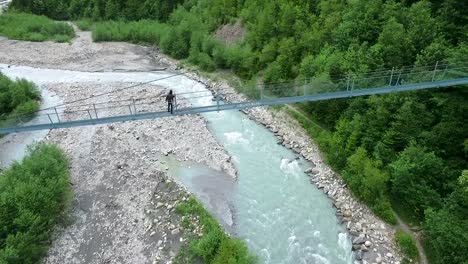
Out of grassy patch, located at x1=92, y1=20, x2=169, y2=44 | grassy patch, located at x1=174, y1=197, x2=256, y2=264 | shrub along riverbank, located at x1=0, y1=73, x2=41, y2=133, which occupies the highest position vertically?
grassy patch, located at x1=92, y1=20, x2=169, y2=44

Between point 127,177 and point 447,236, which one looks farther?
point 127,177

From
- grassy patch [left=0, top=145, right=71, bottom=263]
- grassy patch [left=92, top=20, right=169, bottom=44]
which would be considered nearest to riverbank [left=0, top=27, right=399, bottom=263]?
grassy patch [left=0, top=145, right=71, bottom=263]

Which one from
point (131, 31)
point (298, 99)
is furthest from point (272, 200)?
point (131, 31)

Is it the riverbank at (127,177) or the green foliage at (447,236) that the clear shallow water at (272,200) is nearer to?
the riverbank at (127,177)

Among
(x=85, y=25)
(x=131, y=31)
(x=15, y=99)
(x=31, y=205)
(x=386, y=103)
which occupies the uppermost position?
(x=85, y=25)

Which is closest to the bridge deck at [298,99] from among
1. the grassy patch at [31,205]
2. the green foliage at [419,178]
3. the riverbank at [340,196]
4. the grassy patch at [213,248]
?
the grassy patch at [31,205]

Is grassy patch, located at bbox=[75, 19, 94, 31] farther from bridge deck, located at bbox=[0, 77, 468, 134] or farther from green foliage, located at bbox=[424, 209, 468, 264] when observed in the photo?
green foliage, located at bbox=[424, 209, 468, 264]

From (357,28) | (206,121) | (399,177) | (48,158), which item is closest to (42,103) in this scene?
(48,158)

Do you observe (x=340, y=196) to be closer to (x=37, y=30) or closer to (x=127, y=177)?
(x=127, y=177)
